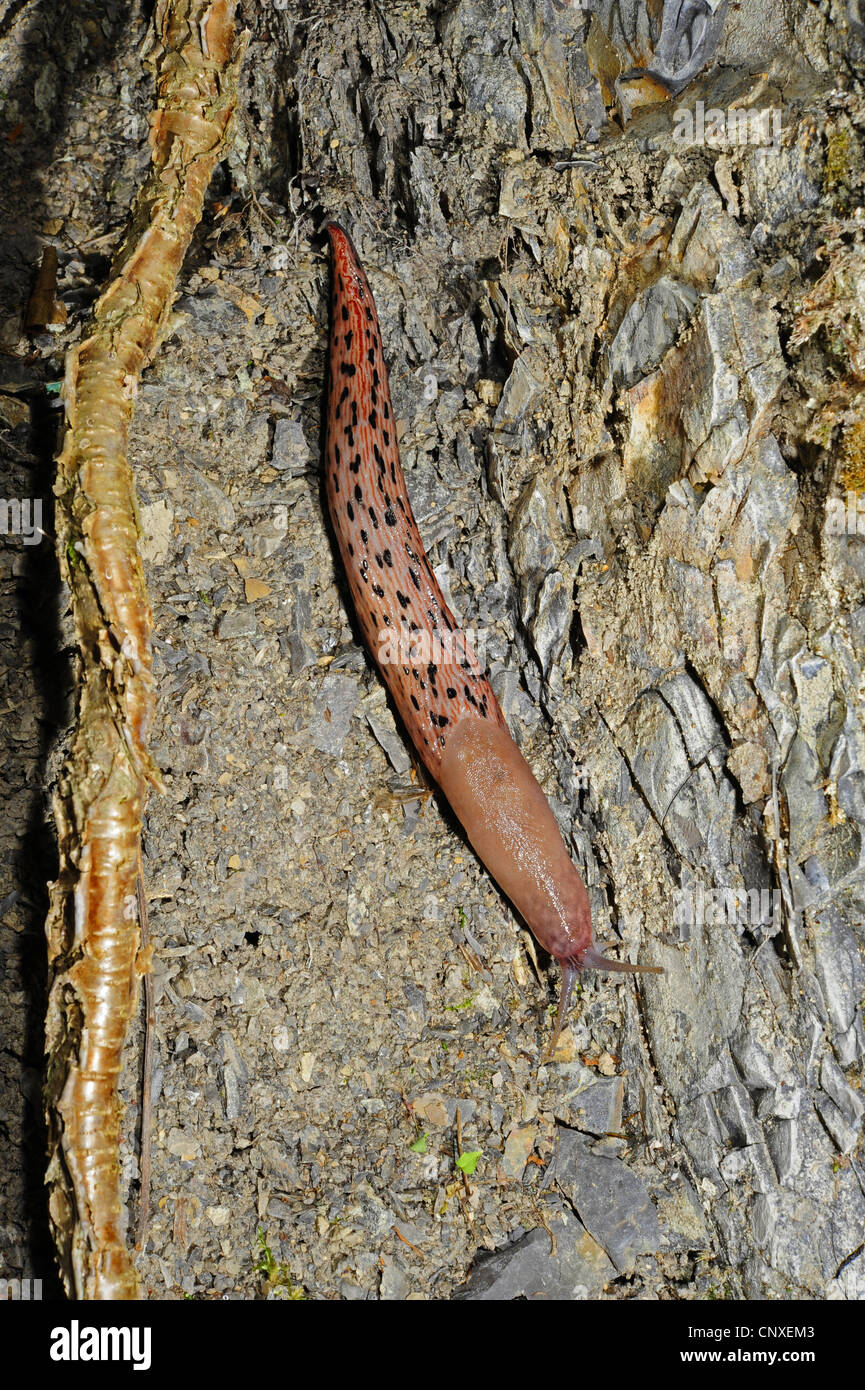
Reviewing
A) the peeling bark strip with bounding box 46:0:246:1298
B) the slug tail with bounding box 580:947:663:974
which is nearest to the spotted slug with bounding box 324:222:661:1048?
the slug tail with bounding box 580:947:663:974

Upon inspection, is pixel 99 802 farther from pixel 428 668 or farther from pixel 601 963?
pixel 601 963

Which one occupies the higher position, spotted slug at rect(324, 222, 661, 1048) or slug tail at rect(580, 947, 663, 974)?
spotted slug at rect(324, 222, 661, 1048)

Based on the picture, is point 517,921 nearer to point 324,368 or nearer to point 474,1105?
point 474,1105

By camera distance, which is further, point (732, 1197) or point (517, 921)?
point (517, 921)

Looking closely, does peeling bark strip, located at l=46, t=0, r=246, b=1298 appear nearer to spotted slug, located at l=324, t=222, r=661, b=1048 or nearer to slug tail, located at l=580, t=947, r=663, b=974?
spotted slug, located at l=324, t=222, r=661, b=1048

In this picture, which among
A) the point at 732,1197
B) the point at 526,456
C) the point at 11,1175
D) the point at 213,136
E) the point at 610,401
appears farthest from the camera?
the point at 526,456

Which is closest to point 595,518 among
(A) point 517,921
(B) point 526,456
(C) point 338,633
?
(B) point 526,456

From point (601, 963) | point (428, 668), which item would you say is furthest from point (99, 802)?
point (601, 963)
